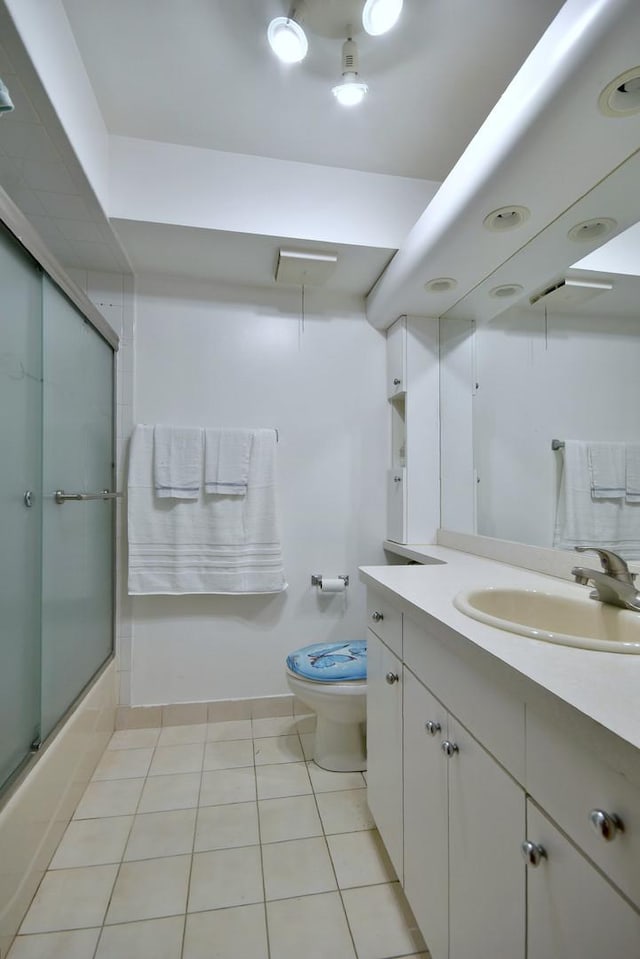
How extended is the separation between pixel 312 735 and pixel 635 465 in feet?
5.55

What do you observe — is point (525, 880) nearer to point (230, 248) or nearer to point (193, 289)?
point (230, 248)

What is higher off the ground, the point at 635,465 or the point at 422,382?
the point at 422,382

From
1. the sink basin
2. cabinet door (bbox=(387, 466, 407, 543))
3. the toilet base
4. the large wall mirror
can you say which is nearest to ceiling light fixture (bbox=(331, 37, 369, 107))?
the large wall mirror

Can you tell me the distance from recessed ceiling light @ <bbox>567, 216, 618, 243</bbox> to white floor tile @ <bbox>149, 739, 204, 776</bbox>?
7.50ft

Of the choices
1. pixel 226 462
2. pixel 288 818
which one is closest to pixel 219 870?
pixel 288 818

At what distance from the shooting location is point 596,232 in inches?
51.4

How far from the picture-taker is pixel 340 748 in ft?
5.74

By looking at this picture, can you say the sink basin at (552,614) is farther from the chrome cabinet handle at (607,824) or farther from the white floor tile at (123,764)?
the white floor tile at (123,764)

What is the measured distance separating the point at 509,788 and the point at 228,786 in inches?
52.0

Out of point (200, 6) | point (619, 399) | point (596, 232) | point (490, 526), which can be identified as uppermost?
point (200, 6)

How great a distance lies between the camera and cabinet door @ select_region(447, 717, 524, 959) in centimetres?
66

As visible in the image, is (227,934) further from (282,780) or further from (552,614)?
(552,614)

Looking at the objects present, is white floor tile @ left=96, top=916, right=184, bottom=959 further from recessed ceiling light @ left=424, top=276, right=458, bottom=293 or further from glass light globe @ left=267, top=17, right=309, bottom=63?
glass light globe @ left=267, top=17, right=309, bottom=63

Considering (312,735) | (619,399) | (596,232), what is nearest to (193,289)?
(596,232)
